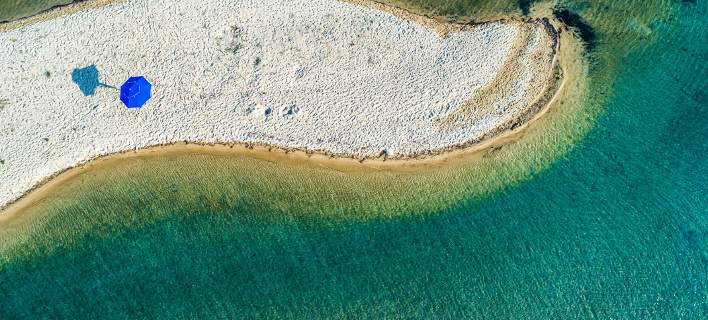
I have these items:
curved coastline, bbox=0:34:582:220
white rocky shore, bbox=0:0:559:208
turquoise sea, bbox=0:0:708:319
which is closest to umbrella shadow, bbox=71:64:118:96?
white rocky shore, bbox=0:0:559:208

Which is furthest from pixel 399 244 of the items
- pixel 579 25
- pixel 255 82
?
pixel 579 25

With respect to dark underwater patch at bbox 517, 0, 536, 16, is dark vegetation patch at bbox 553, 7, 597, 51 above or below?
below

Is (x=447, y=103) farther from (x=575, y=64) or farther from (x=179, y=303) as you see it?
(x=179, y=303)

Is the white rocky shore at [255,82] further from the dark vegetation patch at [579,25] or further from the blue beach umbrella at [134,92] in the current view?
the dark vegetation patch at [579,25]

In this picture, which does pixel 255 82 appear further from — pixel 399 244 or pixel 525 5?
pixel 525 5

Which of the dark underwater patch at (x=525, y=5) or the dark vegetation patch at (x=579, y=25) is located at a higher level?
the dark underwater patch at (x=525, y=5)

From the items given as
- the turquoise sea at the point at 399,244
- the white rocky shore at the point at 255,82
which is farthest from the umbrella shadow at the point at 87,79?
the turquoise sea at the point at 399,244

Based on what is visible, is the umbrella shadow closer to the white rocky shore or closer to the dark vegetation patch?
the white rocky shore
